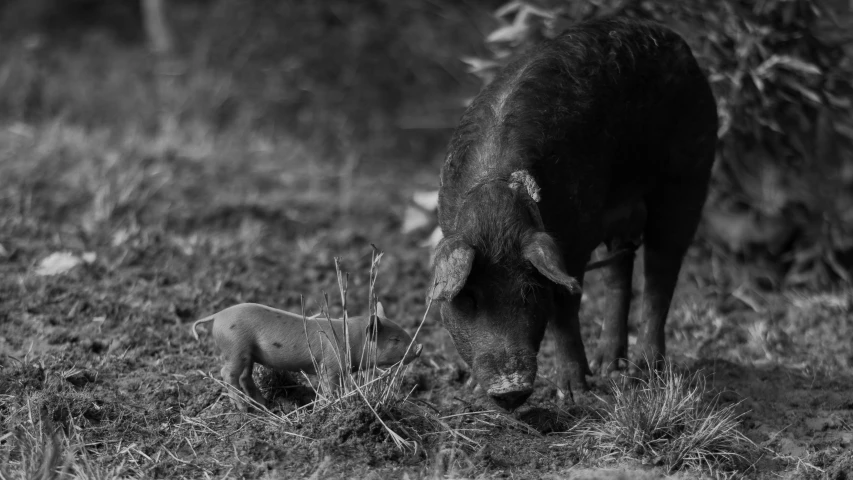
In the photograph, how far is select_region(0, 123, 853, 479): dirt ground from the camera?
153 inches

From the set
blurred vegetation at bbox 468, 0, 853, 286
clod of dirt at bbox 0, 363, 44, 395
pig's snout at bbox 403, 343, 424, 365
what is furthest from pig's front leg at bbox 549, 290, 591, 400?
blurred vegetation at bbox 468, 0, 853, 286

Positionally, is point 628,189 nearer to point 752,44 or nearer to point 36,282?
point 752,44

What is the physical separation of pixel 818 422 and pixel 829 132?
2.87 metres

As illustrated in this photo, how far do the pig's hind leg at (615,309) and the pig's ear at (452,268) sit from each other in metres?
1.48

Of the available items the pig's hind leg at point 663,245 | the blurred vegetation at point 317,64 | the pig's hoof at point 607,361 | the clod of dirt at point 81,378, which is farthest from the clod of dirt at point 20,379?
the blurred vegetation at point 317,64

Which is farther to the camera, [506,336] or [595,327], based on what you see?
[595,327]

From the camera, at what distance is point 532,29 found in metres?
6.86

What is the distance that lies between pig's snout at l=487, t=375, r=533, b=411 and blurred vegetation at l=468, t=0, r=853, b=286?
3.28 meters

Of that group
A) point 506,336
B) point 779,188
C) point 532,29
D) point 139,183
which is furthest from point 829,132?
point 139,183

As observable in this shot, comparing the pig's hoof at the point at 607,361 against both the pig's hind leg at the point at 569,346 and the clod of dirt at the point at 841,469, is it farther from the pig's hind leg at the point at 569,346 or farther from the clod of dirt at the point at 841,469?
the clod of dirt at the point at 841,469

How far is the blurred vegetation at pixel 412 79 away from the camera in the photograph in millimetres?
6562

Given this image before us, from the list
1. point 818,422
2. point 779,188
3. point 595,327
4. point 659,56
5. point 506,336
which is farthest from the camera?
point 779,188

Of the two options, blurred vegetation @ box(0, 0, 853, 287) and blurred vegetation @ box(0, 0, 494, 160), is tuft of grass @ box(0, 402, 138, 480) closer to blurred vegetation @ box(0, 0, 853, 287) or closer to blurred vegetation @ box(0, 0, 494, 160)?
blurred vegetation @ box(0, 0, 853, 287)

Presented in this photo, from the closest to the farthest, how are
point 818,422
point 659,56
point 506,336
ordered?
point 506,336, point 818,422, point 659,56
